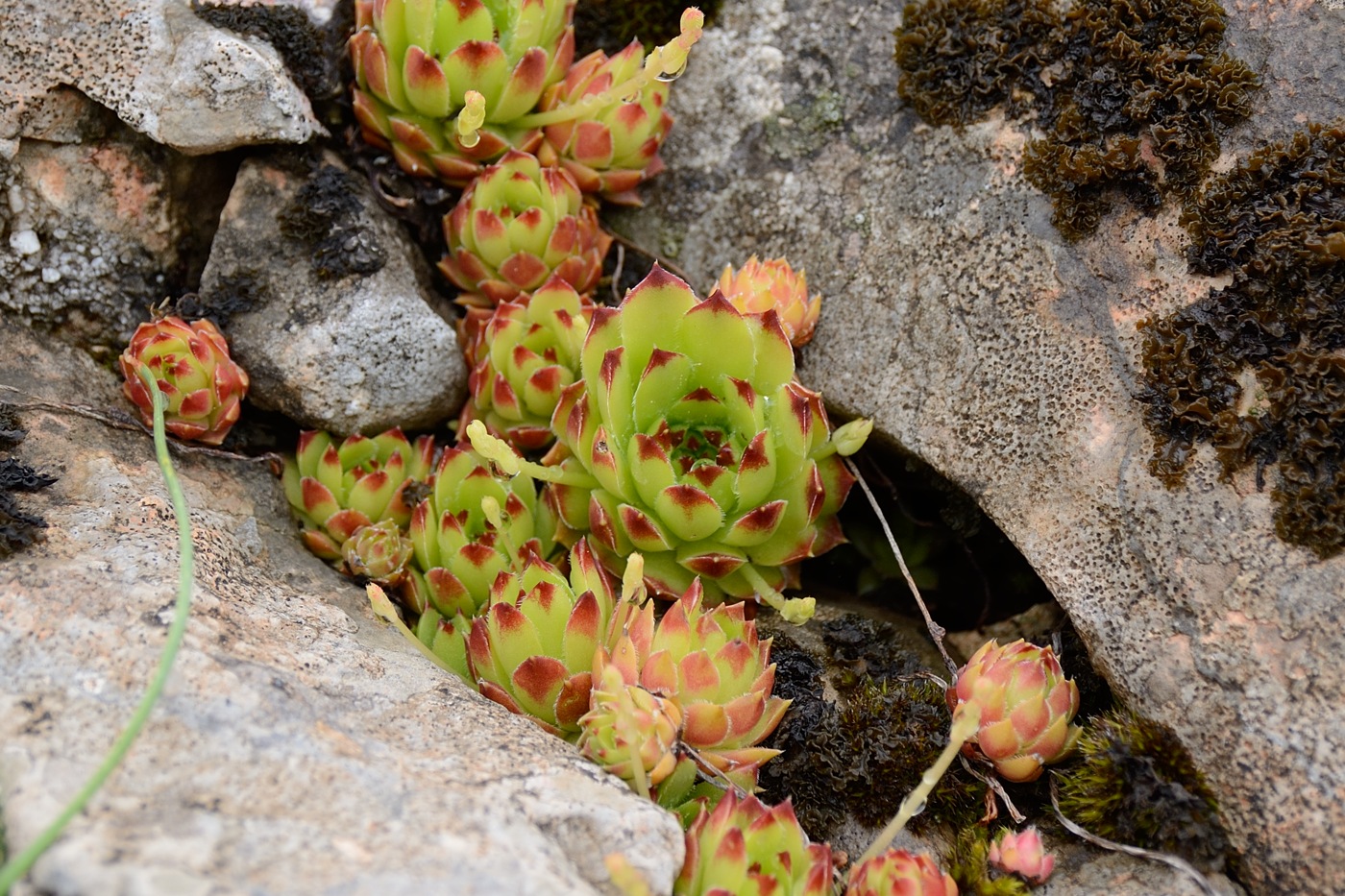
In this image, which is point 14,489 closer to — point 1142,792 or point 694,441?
point 694,441

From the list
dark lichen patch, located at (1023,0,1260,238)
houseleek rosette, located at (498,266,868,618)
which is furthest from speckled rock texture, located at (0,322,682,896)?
dark lichen patch, located at (1023,0,1260,238)

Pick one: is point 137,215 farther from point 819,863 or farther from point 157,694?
point 819,863

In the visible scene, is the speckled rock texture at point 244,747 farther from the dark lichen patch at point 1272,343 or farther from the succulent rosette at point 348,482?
the dark lichen patch at point 1272,343

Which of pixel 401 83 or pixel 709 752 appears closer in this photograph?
pixel 709 752

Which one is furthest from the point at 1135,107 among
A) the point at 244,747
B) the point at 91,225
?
the point at 91,225

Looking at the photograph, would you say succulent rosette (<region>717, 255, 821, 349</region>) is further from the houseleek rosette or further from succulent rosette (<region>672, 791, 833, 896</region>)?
succulent rosette (<region>672, 791, 833, 896</region>)

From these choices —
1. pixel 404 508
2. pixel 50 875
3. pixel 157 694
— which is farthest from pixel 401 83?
pixel 50 875
